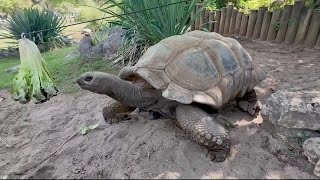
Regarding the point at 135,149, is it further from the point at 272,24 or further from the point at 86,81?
the point at 272,24

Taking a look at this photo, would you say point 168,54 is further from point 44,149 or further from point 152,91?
point 44,149

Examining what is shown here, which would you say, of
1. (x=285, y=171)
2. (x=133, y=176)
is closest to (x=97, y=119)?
(x=133, y=176)

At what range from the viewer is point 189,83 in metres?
2.48

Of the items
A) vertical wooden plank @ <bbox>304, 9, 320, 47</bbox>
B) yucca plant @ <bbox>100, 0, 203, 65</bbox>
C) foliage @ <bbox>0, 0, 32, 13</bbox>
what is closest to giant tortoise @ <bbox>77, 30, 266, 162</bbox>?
yucca plant @ <bbox>100, 0, 203, 65</bbox>

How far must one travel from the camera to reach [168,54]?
262 centimetres

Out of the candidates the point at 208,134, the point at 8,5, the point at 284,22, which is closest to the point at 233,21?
the point at 284,22

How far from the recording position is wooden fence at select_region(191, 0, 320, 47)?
4546mm

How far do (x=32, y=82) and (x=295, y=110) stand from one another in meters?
2.26

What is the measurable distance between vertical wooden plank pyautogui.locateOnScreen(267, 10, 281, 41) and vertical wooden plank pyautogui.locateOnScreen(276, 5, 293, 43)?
3.0 inches

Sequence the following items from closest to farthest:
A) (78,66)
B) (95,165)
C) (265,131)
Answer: (95,165) → (265,131) → (78,66)

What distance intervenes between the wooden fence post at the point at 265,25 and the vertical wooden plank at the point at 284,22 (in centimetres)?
23

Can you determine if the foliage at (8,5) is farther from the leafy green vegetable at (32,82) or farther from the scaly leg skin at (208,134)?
the scaly leg skin at (208,134)

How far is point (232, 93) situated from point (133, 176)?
50.0 inches

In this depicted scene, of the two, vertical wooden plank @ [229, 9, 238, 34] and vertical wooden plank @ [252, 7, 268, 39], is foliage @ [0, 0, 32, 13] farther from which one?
vertical wooden plank @ [252, 7, 268, 39]
